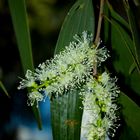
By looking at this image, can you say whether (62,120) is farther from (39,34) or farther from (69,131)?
(39,34)

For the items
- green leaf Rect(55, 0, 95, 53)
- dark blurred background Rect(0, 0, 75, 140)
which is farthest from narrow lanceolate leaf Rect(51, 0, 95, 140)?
dark blurred background Rect(0, 0, 75, 140)

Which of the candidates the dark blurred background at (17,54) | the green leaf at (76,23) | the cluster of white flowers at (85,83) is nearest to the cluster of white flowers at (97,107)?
the cluster of white flowers at (85,83)

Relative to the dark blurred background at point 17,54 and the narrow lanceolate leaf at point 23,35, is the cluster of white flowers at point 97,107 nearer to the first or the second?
the narrow lanceolate leaf at point 23,35

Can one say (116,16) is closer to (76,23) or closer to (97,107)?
(76,23)

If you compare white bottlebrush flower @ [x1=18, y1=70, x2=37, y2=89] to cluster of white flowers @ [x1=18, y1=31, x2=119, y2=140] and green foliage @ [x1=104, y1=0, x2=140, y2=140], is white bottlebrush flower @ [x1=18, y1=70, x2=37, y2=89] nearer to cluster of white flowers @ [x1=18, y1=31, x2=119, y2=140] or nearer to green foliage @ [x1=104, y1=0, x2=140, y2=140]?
cluster of white flowers @ [x1=18, y1=31, x2=119, y2=140]

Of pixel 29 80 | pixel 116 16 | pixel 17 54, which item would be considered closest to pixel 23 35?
pixel 29 80
